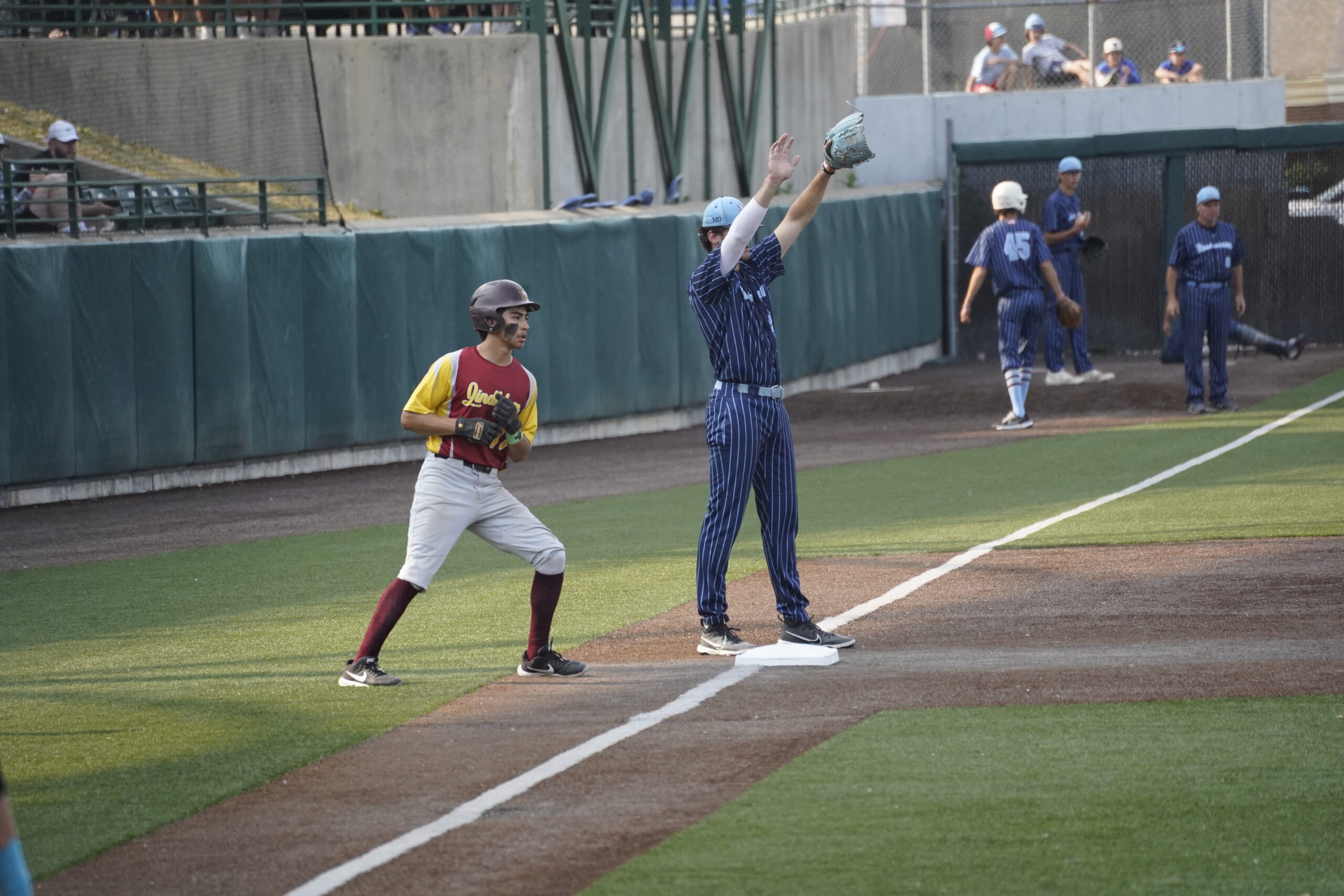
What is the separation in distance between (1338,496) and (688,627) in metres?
5.64

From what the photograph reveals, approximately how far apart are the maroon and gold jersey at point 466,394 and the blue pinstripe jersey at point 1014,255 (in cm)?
1058

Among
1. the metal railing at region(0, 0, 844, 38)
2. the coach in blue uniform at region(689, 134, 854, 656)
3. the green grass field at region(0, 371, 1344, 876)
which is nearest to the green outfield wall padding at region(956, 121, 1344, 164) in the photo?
the metal railing at region(0, 0, 844, 38)

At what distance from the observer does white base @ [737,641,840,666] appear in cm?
754

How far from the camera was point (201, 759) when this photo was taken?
643 centimetres

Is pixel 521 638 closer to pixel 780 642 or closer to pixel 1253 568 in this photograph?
pixel 780 642

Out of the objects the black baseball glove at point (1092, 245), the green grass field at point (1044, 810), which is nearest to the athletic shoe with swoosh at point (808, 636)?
the green grass field at point (1044, 810)

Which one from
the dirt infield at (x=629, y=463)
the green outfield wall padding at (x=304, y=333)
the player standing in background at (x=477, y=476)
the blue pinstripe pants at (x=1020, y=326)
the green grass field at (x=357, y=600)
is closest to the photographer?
the green grass field at (x=357, y=600)

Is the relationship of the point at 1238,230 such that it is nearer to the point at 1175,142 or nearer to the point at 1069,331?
the point at 1175,142

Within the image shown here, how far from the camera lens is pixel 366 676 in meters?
7.52

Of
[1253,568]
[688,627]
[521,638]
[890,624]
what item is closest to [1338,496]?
[1253,568]

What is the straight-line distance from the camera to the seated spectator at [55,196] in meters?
15.0

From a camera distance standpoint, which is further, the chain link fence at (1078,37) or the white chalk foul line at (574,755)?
the chain link fence at (1078,37)

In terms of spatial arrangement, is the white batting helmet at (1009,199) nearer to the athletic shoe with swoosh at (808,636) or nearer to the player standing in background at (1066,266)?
the player standing in background at (1066,266)

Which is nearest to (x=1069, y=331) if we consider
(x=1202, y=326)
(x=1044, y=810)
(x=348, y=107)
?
(x=1202, y=326)
